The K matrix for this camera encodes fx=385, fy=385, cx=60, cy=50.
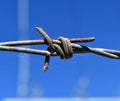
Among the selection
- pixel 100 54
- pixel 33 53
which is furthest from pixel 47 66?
pixel 100 54

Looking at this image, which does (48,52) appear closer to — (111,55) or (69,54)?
(69,54)

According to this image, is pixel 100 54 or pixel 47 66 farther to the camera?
pixel 100 54

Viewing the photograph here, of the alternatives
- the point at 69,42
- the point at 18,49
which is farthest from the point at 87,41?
the point at 18,49

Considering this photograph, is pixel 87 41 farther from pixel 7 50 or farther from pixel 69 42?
Result: pixel 7 50

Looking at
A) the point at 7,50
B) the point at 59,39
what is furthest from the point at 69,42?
the point at 7,50

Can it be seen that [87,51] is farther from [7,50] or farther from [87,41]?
[7,50]

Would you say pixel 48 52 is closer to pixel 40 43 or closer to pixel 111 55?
pixel 40 43

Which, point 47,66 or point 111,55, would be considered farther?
point 111,55
